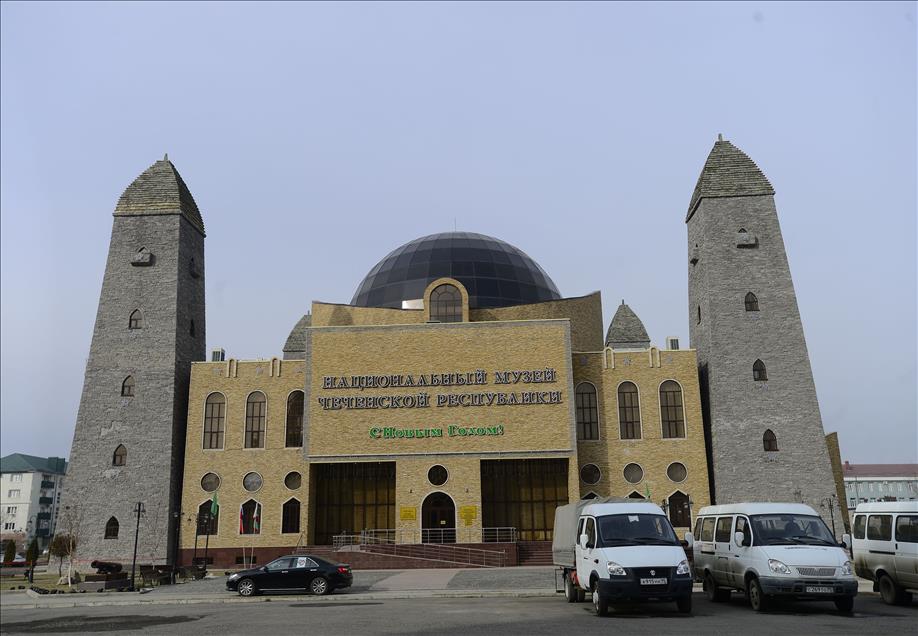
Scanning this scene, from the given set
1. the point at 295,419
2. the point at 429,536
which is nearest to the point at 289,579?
the point at 429,536

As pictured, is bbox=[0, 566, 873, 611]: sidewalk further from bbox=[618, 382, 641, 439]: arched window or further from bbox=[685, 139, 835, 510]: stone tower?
bbox=[685, 139, 835, 510]: stone tower

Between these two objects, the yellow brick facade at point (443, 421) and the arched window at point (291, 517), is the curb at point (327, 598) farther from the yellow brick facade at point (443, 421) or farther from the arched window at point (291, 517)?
the arched window at point (291, 517)

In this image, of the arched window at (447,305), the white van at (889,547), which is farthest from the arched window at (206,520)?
the white van at (889,547)

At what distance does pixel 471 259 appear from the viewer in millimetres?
45062

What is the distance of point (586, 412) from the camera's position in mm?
36750

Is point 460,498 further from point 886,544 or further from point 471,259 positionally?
point 886,544

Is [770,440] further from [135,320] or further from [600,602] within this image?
[135,320]

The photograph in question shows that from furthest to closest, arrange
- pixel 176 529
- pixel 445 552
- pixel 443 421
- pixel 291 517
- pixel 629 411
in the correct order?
1. pixel 629 411
2. pixel 291 517
3. pixel 176 529
4. pixel 443 421
5. pixel 445 552

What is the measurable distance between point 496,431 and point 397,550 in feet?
22.5

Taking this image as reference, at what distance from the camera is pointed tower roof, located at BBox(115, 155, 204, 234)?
3941 cm

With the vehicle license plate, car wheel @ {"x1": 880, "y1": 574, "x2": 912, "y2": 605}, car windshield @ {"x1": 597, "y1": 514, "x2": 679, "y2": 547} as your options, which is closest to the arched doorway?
car windshield @ {"x1": 597, "y1": 514, "x2": 679, "y2": 547}

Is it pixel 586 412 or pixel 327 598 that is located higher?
pixel 586 412

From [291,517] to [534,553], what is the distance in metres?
11.6

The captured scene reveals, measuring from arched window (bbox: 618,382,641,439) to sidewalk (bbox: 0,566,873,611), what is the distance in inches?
432
